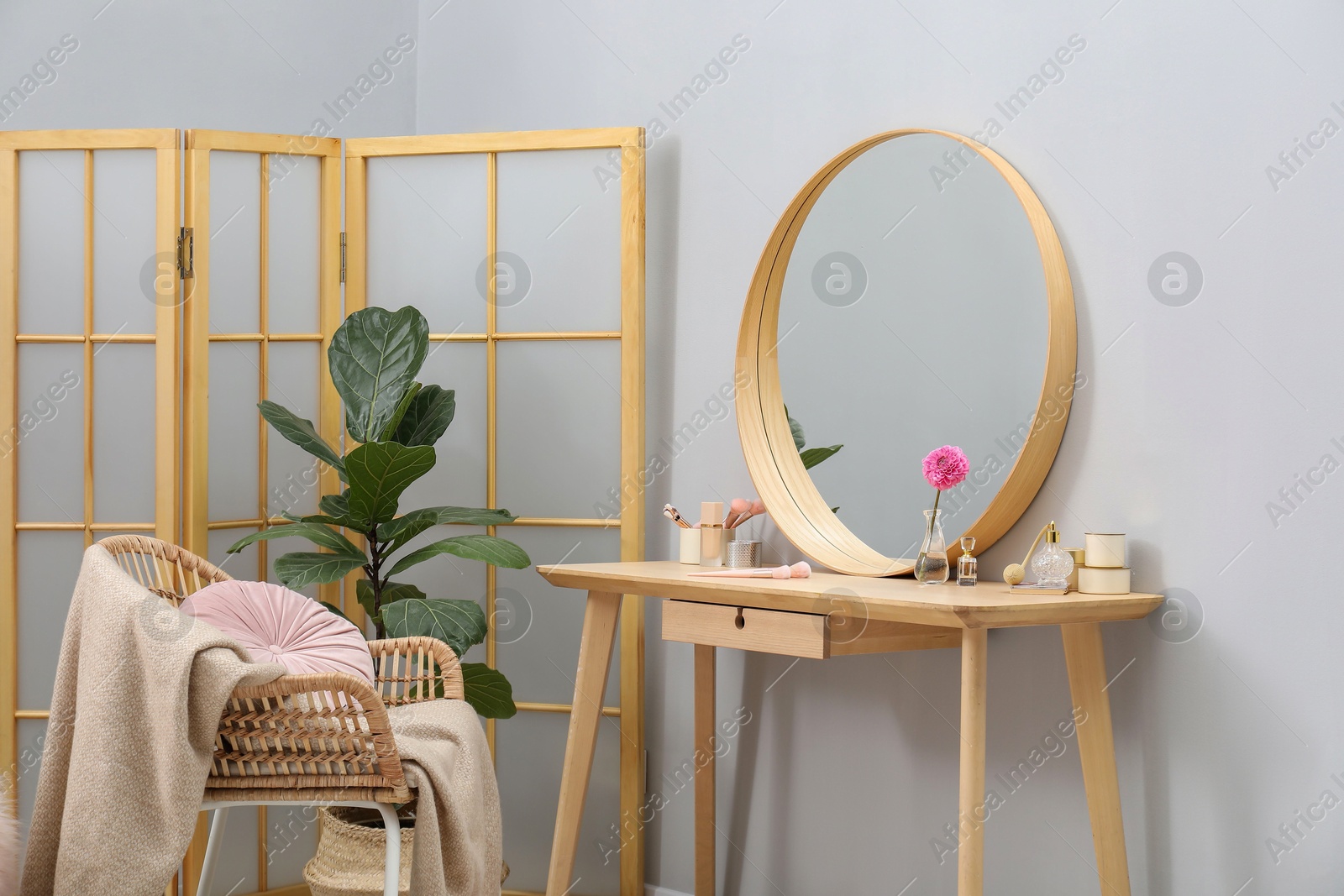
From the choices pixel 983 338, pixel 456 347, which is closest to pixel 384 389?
pixel 456 347

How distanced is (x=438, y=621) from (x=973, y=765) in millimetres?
1091

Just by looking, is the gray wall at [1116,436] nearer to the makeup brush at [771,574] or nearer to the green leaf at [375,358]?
the makeup brush at [771,574]

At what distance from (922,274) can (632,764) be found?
1281 millimetres

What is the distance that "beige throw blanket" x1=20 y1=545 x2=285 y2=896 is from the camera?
5.24 ft

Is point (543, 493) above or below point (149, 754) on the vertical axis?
above

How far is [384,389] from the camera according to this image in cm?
251

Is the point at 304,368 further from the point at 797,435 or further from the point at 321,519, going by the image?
the point at 797,435

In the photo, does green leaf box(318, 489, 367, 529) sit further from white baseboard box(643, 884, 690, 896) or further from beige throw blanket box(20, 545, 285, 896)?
white baseboard box(643, 884, 690, 896)

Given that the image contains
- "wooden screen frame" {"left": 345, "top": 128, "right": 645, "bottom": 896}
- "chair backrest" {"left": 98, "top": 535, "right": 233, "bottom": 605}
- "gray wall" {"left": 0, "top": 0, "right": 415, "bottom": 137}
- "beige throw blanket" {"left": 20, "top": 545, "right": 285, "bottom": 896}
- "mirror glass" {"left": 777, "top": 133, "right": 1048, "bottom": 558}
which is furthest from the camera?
"gray wall" {"left": 0, "top": 0, "right": 415, "bottom": 137}

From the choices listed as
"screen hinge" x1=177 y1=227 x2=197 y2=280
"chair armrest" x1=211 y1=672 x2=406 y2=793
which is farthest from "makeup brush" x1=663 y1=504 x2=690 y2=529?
"screen hinge" x1=177 y1=227 x2=197 y2=280

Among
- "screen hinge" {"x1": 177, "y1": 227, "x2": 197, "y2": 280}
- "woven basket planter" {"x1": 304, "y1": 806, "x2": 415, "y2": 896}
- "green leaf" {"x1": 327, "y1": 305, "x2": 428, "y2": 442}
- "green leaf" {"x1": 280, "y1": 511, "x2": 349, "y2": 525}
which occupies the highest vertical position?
"screen hinge" {"x1": 177, "y1": 227, "x2": 197, "y2": 280}

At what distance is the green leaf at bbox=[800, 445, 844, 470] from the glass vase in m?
0.35

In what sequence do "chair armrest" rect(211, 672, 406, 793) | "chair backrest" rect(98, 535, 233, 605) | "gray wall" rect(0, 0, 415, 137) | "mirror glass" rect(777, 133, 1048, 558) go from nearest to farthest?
→ 1. "chair armrest" rect(211, 672, 406, 793)
2. "chair backrest" rect(98, 535, 233, 605)
3. "mirror glass" rect(777, 133, 1048, 558)
4. "gray wall" rect(0, 0, 415, 137)

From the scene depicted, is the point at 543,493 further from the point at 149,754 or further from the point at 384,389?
the point at 149,754
